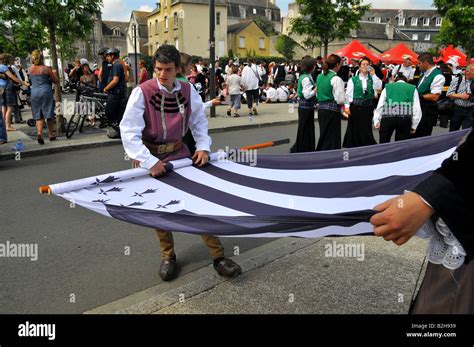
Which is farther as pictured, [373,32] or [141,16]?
[141,16]

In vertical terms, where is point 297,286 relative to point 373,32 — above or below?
below

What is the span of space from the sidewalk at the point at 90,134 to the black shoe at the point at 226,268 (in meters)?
7.30

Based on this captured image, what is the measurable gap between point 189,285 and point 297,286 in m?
0.94

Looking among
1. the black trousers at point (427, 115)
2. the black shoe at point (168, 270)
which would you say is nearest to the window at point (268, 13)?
the black trousers at point (427, 115)

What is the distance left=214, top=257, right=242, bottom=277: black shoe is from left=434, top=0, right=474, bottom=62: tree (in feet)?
96.7

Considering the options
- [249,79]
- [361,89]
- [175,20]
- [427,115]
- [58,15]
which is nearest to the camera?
[427,115]

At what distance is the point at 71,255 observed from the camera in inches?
178

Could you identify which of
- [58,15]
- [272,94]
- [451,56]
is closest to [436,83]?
[58,15]

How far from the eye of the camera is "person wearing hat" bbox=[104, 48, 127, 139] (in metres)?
11.1

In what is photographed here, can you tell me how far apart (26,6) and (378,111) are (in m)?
9.07

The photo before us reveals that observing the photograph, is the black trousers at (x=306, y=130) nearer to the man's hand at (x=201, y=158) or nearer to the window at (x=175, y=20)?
the man's hand at (x=201, y=158)

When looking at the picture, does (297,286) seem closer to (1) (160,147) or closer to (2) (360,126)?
(1) (160,147)
